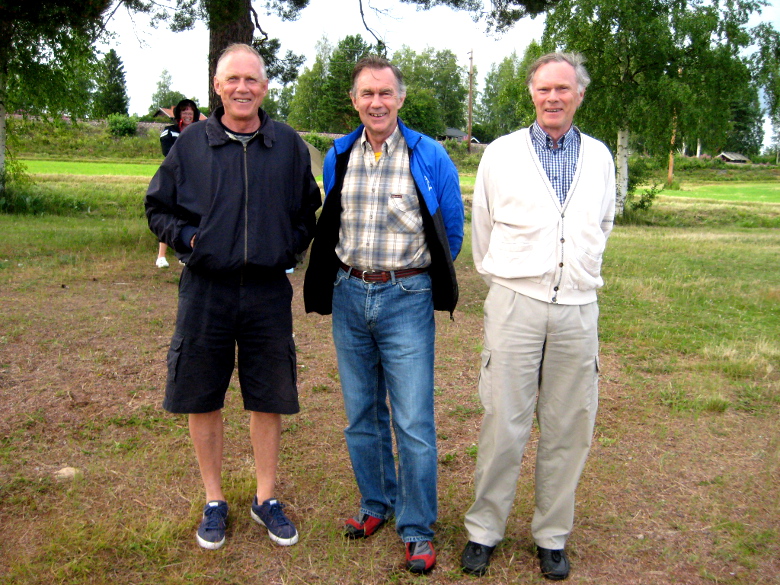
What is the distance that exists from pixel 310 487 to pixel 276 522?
0.54 meters

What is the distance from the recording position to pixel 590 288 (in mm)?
2887

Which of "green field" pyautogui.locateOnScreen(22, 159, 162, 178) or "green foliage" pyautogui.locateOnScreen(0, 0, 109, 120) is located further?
"green field" pyautogui.locateOnScreen(22, 159, 162, 178)

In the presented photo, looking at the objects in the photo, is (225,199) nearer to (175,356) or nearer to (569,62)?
(175,356)

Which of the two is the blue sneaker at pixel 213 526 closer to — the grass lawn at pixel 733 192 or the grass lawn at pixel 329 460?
the grass lawn at pixel 329 460

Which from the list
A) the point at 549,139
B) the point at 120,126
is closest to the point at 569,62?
the point at 549,139

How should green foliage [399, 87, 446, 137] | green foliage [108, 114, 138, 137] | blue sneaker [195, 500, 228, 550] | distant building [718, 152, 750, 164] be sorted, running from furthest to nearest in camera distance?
distant building [718, 152, 750, 164] < green foliage [399, 87, 446, 137] < green foliage [108, 114, 138, 137] < blue sneaker [195, 500, 228, 550]

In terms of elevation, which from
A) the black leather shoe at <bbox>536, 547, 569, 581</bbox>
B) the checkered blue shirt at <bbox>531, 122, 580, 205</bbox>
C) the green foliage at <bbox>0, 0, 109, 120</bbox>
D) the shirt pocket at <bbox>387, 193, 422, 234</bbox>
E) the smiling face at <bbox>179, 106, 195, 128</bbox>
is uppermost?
the green foliage at <bbox>0, 0, 109, 120</bbox>

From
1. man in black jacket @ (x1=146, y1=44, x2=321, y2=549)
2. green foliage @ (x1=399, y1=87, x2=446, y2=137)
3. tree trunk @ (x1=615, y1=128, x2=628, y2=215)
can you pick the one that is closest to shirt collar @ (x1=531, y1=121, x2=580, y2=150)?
man in black jacket @ (x1=146, y1=44, x2=321, y2=549)

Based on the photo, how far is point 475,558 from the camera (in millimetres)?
3012

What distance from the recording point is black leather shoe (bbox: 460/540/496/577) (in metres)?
2.98

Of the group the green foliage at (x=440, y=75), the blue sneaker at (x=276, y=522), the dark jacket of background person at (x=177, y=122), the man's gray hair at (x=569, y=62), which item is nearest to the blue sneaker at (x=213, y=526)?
the blue sneaker at (x=276, y=522)

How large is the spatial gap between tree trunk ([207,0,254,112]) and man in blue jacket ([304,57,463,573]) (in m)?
5.96

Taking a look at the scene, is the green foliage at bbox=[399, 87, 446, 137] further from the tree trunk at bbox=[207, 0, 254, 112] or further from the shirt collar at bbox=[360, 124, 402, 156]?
the shirt collar at bbox=[360, 124, 402, 156]

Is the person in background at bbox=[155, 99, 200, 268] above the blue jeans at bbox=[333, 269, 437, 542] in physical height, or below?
above
